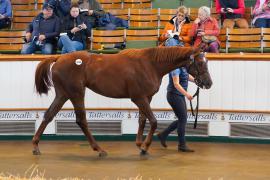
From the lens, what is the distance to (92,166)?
10.3 metres

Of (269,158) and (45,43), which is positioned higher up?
(45,43)

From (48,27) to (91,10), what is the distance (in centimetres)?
114

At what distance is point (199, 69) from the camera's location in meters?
11.1

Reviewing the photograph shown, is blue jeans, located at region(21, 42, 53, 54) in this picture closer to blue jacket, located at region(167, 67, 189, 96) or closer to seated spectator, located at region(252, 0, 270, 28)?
blue jacket, located at region(167, 67, 189, 96)

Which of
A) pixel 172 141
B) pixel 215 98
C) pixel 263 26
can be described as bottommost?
pixel 172 141

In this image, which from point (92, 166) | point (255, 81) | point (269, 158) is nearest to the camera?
point (92, 166)

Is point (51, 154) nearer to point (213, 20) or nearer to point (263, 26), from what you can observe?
point (213, 20)

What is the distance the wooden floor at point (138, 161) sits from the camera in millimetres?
9688

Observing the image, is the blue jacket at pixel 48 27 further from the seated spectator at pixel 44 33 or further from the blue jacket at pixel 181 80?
the blue jacket at pixel 181 80

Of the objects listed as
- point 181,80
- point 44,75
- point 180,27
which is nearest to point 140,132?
point 181,80

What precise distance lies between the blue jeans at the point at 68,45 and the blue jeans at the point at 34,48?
0.83 ft

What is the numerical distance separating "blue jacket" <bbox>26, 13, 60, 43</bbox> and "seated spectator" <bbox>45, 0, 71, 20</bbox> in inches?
16.3

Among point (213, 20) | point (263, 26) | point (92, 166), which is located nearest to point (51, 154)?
point (92, 166)

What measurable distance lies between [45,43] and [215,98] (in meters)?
3.65
